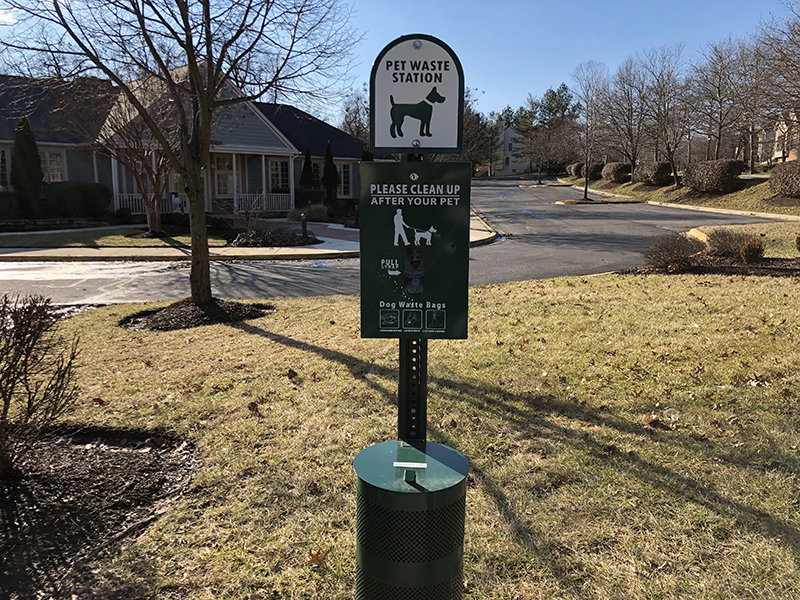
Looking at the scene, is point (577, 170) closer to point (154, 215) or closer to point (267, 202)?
point (267, 202)

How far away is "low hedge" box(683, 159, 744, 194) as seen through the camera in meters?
32.8

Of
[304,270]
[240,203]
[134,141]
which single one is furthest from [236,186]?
[304,270]

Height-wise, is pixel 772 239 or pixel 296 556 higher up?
pixel 772 239

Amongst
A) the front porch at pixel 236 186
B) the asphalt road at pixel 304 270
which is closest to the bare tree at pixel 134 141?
the front porch at pixel 236 186

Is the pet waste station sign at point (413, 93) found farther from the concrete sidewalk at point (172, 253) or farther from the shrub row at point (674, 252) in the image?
the concrete sidewalk at point (172, 253)

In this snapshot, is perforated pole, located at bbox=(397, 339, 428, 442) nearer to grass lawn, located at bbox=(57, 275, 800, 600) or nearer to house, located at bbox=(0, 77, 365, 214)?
grass lawn, located at bbox=(57, 275, 800, 600)

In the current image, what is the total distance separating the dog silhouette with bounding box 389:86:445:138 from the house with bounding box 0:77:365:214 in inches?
771

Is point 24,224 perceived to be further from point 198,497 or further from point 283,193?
point 198,497

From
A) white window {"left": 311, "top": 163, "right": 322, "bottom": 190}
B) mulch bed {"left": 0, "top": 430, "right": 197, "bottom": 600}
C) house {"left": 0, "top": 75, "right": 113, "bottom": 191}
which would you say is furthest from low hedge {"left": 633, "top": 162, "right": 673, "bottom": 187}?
mulch bed {"left": 0, "top": 430, "right": 197, "bottom": 600}

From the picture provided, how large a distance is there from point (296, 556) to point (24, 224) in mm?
23952

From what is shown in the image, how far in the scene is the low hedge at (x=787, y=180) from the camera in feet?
87.1

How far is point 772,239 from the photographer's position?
1447 centimetres

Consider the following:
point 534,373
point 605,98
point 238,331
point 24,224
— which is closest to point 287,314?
point 238,331

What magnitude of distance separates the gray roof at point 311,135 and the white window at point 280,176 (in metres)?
1.34
